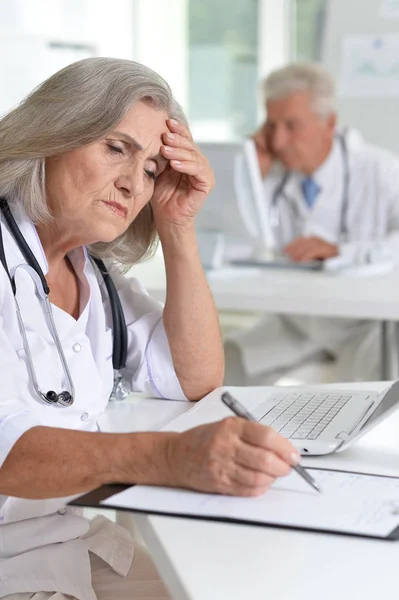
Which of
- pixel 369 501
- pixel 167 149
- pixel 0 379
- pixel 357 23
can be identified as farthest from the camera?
pixel 357 23

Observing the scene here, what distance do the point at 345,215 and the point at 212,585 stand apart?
274 centimetres

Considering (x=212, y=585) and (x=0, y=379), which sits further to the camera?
(x=0, y=379)

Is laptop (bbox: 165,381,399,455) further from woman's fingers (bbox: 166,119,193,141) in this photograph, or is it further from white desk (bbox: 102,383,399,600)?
woman's fingers (bbox: 166,119,193,141)

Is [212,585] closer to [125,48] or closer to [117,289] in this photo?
[117,289]

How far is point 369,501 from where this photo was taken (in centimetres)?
103

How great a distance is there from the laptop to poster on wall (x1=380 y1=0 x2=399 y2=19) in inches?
157

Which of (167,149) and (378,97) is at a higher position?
(167,149)

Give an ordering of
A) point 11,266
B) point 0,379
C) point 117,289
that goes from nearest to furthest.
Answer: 1. point 0,379
2. point 11,266
3. point 117,289

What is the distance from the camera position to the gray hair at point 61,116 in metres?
1.29

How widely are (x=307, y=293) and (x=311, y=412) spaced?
1196 mm

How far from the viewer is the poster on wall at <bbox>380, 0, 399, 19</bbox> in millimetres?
4996

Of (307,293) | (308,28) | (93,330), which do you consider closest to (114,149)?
(93,330)

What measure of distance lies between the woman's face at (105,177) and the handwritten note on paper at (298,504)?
465 mm

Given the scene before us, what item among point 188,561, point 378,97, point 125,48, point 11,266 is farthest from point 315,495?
point 125,48
